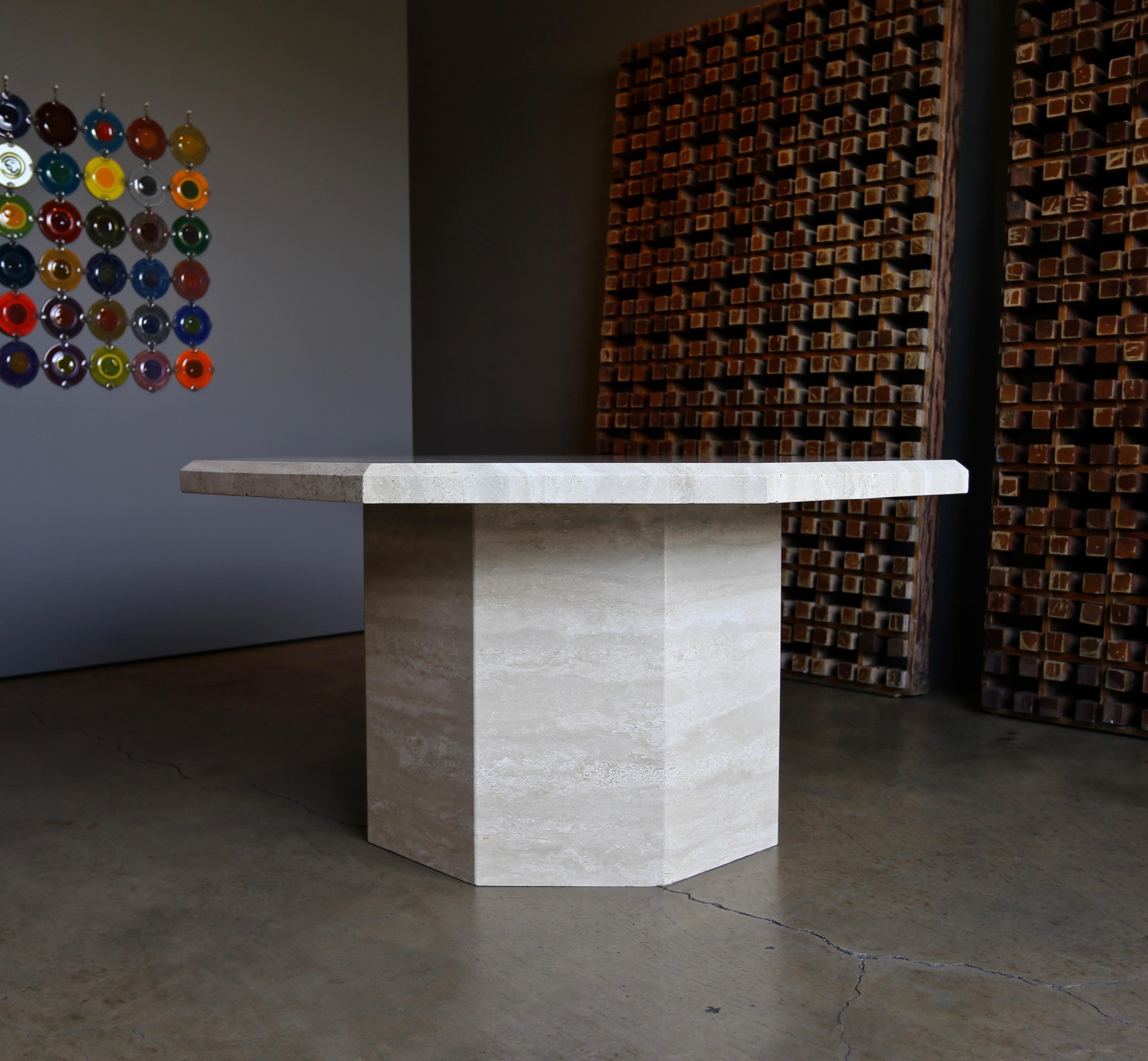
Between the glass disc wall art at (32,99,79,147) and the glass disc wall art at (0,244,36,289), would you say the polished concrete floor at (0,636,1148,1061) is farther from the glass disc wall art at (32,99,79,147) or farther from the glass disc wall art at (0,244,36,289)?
the glass disc wall art at (32,99,79,147)

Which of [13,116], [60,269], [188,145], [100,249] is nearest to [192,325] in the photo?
[100,249]

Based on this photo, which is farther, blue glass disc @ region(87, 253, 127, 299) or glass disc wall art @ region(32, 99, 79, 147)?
blue glass disc @ region(87, 253, 127, 299)

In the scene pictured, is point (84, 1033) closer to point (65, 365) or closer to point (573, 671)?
point (573, 671)

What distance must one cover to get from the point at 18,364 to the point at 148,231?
0.83m

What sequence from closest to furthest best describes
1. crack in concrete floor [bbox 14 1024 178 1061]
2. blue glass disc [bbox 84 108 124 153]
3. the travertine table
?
crack in concrete floor [bbox 14 1024 178 1061], the travertine table, blue glass disc [bbox 84 108 124 153]

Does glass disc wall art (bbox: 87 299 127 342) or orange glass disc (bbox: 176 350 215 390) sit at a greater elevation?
glass disc wall art (bbox: 87 299 127 342)

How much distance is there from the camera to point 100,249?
4.60 m

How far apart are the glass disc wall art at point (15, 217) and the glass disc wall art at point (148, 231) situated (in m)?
0.41

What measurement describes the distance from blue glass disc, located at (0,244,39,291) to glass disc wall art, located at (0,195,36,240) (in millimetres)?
48

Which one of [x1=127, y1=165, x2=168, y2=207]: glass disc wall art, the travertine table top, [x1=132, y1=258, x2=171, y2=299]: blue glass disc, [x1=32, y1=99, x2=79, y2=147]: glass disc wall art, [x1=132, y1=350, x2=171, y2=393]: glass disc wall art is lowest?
the travertine table top

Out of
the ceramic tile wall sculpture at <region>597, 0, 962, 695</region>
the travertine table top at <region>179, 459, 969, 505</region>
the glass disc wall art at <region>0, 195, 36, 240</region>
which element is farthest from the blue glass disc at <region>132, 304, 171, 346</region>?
the travertine table top at <region>179, 459, 969, 505</region>

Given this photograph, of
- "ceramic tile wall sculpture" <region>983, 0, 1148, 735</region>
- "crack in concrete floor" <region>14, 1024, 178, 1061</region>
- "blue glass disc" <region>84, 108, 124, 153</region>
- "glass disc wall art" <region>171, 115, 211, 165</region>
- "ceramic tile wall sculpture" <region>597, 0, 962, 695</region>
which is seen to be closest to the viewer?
"crack in concrete floor" <region>14, 1024, 178, 1061</region>

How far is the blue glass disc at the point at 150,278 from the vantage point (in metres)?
4.71

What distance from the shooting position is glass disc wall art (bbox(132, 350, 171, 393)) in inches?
186
